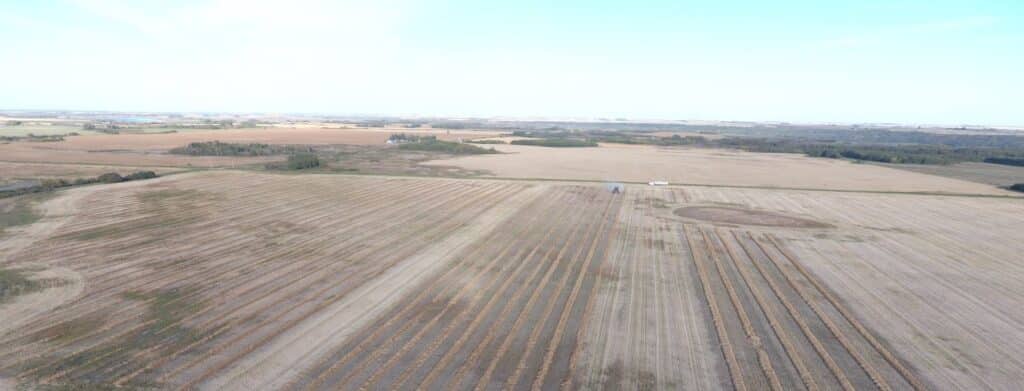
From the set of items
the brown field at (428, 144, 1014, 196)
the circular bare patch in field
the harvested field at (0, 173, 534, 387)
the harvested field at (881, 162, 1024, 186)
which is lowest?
the harvested field at (0, 173, 534, 387)

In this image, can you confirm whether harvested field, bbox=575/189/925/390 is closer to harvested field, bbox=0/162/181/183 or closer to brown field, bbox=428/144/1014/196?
brown field, bbox=428/144/1014/196

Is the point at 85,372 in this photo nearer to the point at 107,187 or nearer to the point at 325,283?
the point at 325,283

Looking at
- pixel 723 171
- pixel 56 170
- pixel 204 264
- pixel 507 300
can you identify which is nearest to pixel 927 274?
pixel 507 300

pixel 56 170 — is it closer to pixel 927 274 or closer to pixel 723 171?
pixel 927 274

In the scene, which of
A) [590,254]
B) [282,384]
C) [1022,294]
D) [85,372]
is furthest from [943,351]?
[85,372]

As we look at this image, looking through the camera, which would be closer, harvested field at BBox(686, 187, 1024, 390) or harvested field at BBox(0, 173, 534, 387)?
harvested field at BBox(0, 173, 534, 387)

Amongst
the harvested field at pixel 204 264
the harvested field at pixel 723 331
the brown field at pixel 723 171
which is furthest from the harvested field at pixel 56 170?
the harvested field at pixel 723 331

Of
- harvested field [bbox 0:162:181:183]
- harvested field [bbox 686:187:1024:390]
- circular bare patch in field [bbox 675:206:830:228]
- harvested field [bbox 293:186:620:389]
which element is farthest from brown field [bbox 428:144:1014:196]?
harvested field [bbox 0:162:181:183]
